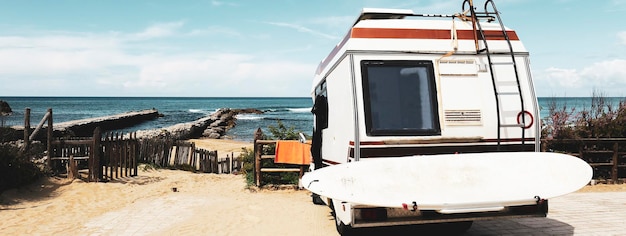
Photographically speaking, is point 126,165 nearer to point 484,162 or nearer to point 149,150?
point 149,150

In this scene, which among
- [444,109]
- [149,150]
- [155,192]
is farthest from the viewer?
[149,150]

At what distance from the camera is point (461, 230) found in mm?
7102

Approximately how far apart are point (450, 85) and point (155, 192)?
328 inches

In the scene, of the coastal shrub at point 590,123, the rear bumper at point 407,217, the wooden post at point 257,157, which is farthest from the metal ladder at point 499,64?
the coastal shrub at point 590,123

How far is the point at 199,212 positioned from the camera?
8844 mm

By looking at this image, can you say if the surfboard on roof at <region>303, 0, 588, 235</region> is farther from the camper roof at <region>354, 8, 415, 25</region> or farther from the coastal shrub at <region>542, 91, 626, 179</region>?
the coastal shrub at <region>542, 91, 626, 179</region>

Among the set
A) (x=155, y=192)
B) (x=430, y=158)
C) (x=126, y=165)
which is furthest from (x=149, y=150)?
(x=430, y=158)

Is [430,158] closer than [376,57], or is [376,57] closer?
[430,158]

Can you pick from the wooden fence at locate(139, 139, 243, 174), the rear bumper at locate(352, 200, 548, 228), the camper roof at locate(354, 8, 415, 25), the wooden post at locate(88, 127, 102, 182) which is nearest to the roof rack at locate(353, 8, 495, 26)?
the camper roof at locate(354, 8, 415, 25)

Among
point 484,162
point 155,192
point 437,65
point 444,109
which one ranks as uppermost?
point 437,65

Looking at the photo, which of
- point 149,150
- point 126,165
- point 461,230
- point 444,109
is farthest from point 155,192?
point 444,109

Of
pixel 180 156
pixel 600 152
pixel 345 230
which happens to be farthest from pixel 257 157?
pixel 600 152

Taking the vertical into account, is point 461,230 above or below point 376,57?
below

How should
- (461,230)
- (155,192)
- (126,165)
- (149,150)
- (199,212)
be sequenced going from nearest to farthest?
1. (461,230)
2. (199,212)
3. (155,192)
4. (126,165)
5. (149,150)
